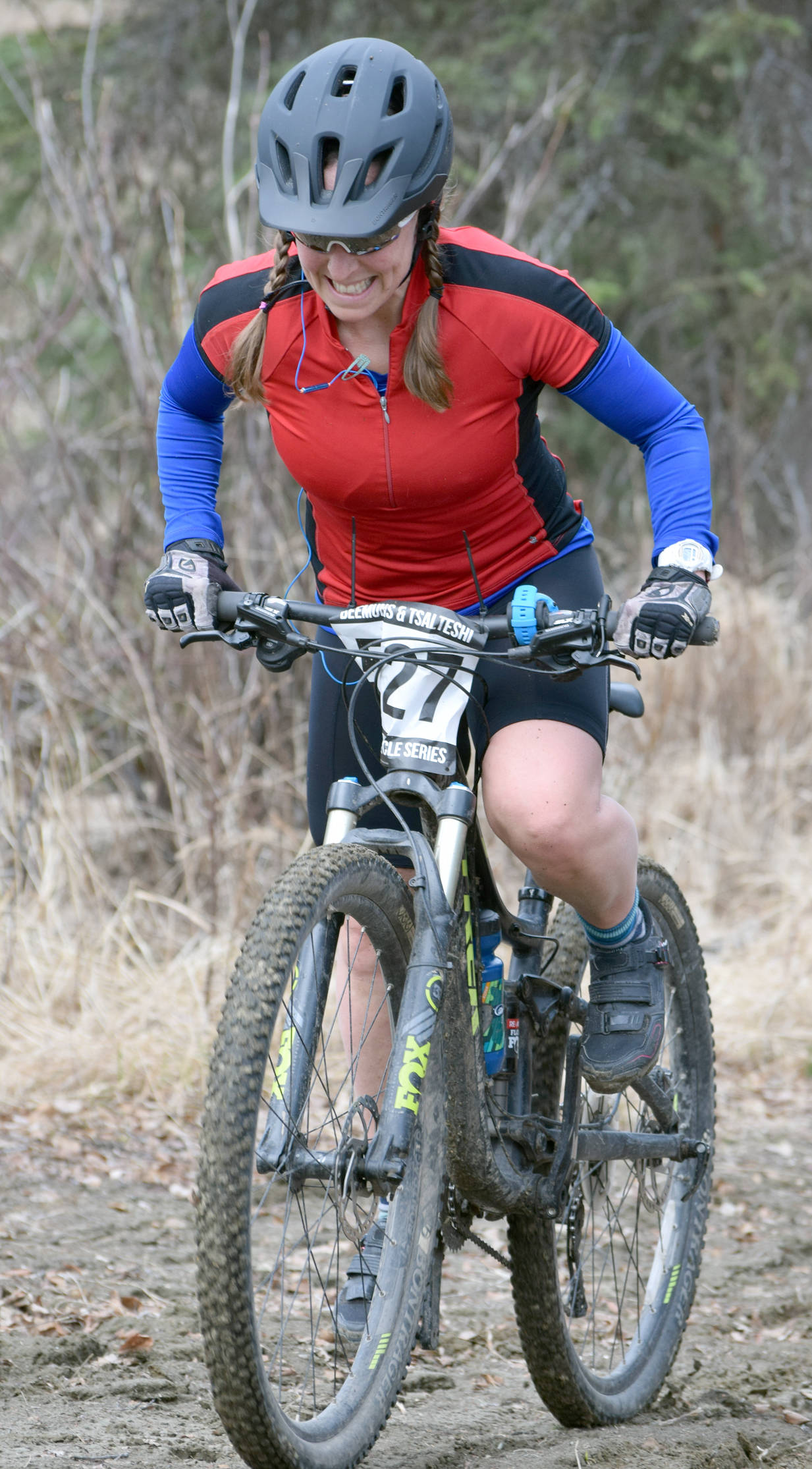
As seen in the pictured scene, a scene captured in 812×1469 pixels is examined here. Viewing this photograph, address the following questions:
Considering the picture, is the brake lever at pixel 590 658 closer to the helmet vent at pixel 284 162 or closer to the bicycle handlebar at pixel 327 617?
the bicycle handlebar at pixel 327 617

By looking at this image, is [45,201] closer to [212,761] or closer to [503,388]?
[212,761]

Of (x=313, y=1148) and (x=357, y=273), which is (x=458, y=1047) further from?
(x=357, y=273)

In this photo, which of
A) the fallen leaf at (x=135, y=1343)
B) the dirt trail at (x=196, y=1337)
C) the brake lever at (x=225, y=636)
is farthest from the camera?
the fallen leaf at (x=135, y=1343)

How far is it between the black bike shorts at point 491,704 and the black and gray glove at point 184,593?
0.72 feet

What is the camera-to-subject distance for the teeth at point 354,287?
252 cm

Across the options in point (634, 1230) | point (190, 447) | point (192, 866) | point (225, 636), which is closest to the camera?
point (225, 636)

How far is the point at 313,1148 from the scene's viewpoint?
2.55 metres

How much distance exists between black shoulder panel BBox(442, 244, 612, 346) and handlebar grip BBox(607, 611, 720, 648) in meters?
0.56

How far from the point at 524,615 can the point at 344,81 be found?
94 centimetres

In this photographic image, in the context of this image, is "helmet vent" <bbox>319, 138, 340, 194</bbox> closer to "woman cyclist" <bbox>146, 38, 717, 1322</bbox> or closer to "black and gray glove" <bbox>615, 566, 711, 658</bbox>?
"woman cyclist" <bbox>146, 38, 717, 1322</bbox>

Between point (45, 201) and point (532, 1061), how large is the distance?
300 inches

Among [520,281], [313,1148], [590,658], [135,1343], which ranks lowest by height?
[135,1343]

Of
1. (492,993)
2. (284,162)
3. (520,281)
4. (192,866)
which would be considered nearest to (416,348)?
(520,281)

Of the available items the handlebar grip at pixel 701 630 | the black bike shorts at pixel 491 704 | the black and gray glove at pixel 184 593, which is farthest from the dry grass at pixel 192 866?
the handlebar grip at pixel 701 630
